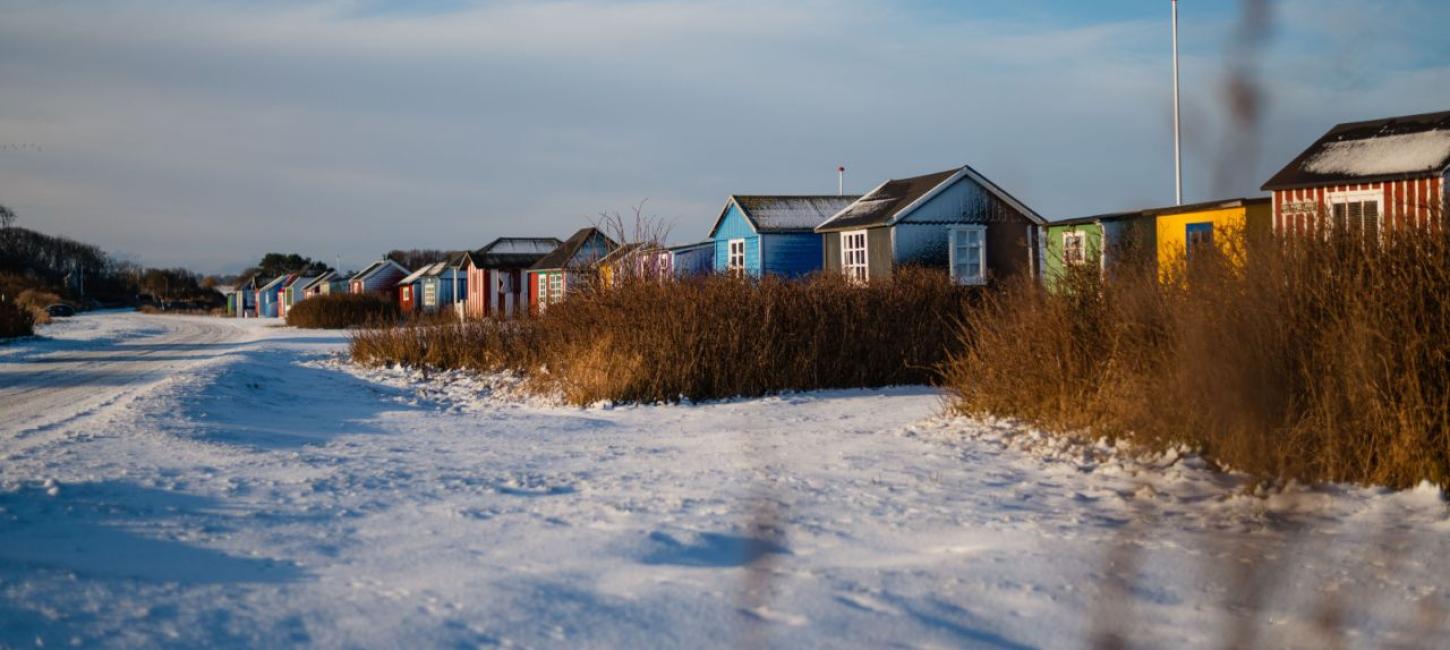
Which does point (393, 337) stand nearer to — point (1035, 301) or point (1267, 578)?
point (1035, 301)

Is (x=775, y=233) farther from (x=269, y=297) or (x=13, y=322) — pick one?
(x=269, y=297)

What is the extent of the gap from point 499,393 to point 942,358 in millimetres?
6485

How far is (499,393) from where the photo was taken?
1484cm

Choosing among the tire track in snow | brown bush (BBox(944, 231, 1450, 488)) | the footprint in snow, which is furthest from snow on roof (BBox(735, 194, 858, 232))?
the footprint in snow

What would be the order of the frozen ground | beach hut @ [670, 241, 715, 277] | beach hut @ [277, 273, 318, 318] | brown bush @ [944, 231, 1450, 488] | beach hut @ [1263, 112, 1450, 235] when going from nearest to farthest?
the frozen ground → brown bush @ [944, 231, 1450, 488] → beach hut @ [1263, 112, 1450, 235] → beach hut @ [670, 241, 715, 277] → beach hut @ [277, 273, 318, 318]

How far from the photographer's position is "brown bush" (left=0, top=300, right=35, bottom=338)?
3253 centimetres

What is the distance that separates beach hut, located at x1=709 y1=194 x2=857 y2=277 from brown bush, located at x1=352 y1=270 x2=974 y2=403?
1461 cm

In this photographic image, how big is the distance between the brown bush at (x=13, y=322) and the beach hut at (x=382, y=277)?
127 feet

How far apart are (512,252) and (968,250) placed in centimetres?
3011

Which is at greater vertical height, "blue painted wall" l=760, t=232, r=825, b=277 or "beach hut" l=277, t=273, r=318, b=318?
"beach hut" l=277, t=273, r=318, b=318

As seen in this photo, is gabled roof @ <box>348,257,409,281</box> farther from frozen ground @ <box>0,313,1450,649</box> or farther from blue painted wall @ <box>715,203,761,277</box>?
frozen ground @ <box>0,313,1450,649</box>

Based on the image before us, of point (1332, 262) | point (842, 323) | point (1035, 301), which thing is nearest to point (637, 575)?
point (1332, 262)

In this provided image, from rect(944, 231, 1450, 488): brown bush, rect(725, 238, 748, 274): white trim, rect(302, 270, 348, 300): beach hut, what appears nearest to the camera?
rect(944, 231, 1450, 488): brown bush

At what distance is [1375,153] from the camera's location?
18203 mm
